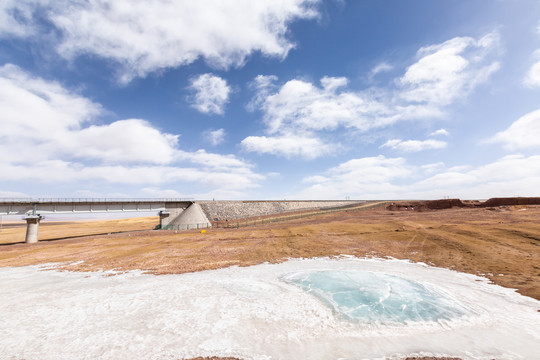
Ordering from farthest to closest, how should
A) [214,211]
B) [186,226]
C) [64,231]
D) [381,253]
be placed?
[64,231], [214,211], [186,226], [381,253]

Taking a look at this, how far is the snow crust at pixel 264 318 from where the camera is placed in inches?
323

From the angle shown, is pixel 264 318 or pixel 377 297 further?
pixel 377 297

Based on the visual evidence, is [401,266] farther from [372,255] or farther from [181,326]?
[181,326]

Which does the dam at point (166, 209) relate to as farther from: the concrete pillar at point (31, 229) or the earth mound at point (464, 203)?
the earth mound at point (464, 203)

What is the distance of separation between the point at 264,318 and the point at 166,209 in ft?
182

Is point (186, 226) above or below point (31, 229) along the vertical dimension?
below

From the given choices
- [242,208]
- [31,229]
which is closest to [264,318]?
[31,229]

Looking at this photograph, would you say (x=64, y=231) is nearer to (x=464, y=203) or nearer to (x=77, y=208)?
(x=77, y=208)

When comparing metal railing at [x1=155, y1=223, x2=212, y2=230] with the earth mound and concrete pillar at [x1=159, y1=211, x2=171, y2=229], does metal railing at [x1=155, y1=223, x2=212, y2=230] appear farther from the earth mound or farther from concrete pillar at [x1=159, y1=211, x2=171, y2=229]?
the earth mound

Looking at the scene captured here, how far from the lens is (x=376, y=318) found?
10.3 m

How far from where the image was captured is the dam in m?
42.0

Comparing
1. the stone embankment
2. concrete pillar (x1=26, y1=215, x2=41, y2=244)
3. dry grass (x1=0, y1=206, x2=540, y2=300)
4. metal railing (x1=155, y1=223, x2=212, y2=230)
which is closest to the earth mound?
the stone embankment

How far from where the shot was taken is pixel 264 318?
10.4m

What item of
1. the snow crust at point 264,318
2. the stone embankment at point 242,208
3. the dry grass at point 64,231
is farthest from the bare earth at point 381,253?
the stone embankment at point 242,208
